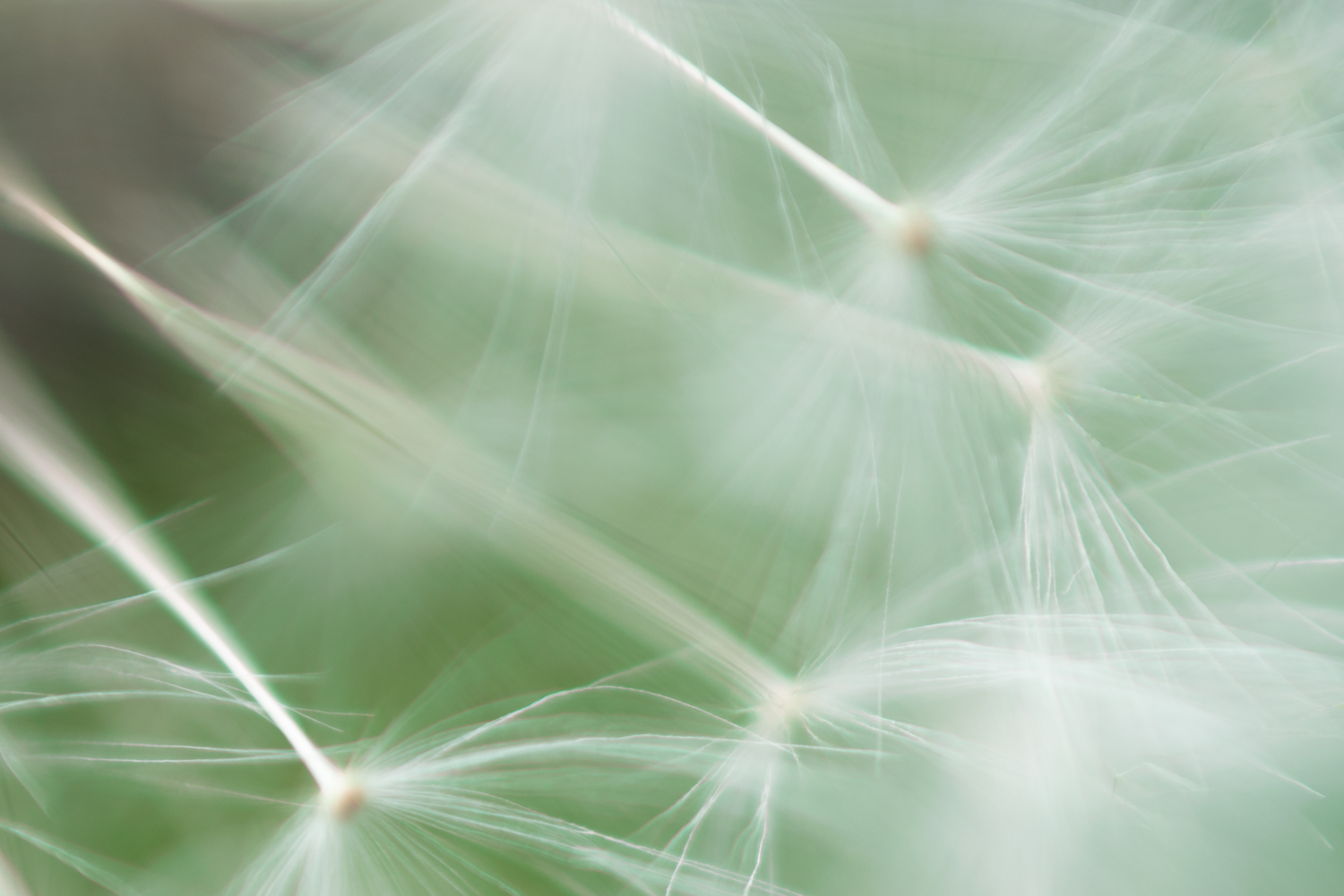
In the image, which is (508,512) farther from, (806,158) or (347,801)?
(806,158)

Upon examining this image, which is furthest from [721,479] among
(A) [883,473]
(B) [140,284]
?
(B) [140,284]

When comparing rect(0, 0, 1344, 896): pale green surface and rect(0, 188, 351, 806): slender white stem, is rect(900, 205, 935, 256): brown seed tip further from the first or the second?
rect(0, 188, 351, 806): slender white stem

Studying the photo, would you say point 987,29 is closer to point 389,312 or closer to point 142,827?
point 389,312

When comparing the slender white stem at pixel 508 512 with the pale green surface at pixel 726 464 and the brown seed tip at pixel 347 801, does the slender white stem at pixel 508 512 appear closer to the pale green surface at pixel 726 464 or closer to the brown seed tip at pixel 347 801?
the pale green surface at pixel 726 464

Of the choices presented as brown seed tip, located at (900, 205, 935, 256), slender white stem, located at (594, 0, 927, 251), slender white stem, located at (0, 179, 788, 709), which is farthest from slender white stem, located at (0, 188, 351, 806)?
brown seed tip, located at (900, 205, 935, 256)

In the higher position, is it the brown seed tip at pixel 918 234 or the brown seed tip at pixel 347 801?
the brown seed tip at pixel 918 234

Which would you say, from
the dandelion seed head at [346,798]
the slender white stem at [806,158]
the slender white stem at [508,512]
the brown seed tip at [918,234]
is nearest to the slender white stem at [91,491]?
the slender white stem at [508,512]
